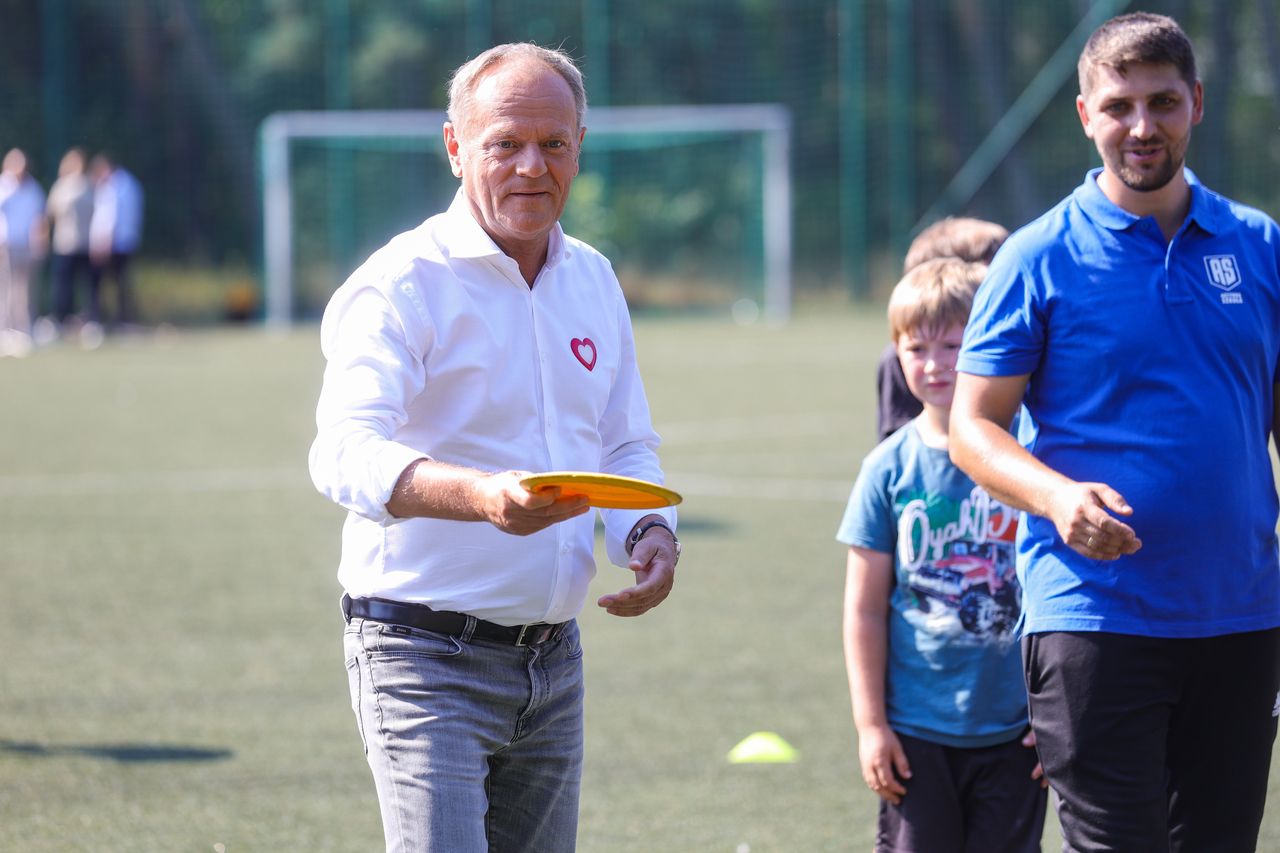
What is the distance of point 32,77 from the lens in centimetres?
2988

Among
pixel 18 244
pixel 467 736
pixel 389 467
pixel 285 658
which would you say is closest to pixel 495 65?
pixel 389 467

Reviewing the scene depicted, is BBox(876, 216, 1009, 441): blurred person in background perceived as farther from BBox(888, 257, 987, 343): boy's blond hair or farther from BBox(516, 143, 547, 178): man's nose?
BBox(516, 143, 547, 178): man's nose

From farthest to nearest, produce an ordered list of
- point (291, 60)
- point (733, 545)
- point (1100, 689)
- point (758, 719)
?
1. point (291, 60)
2. point (733, 545)
3. point (758, 719)
4. point (1100, 689)

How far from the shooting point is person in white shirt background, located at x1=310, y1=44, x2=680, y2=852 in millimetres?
3072

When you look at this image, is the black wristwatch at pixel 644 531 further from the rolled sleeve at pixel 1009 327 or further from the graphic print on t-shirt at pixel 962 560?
the graphic print on t-shirt at pixel 962 560

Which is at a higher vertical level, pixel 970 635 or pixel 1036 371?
pixel 1036 371

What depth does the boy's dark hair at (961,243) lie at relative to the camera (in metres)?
4.55

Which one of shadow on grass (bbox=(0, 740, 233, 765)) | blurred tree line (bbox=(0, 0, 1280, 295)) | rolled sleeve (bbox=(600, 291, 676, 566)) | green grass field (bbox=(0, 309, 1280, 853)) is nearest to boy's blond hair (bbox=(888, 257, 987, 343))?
rolled sleeve (bbox=(600, 291, 676, 566))

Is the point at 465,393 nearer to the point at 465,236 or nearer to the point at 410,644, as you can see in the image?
the point at 465,236

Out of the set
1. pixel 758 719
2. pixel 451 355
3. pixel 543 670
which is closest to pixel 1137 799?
pixel 543 670

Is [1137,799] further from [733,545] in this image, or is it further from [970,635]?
[733,545]

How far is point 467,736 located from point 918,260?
2028 millimetres

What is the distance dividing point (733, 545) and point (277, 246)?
65.2 ft

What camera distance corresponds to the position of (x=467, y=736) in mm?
3121
